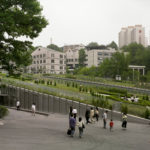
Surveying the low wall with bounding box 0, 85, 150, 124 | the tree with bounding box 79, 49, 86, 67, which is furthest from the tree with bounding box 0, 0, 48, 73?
the tree with bounding box 79, 49, 86, 67

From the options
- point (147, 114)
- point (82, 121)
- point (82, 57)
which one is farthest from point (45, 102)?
point (82, 57)

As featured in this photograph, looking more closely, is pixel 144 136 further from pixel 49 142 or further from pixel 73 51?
pixel 73 51

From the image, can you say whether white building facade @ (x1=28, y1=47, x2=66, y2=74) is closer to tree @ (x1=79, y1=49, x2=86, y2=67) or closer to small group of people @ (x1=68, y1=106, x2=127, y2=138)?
tree @ (x1=79, y1=49, x2=86, y2=67)

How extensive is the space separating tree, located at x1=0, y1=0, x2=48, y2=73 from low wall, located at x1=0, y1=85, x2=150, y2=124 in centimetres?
1121

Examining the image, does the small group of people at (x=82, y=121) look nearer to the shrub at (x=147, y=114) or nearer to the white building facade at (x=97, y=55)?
the shrub at (x=147, y=114)

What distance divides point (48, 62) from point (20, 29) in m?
78.3

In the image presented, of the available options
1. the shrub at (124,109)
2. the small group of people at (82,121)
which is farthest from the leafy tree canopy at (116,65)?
the small group of people at (82,121)

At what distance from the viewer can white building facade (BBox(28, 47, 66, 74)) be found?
320ft

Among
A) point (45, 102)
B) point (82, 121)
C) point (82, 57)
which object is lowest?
point (45, 102)

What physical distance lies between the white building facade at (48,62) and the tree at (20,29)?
73173mm

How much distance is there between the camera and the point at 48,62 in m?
97.9

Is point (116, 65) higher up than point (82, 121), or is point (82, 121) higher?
point (116, 65)

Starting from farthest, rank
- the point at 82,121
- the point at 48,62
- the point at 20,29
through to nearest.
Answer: the point at 48,62
the point at 20,29
the point at 82,121

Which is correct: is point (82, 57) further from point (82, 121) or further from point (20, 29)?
point (82, 121)
